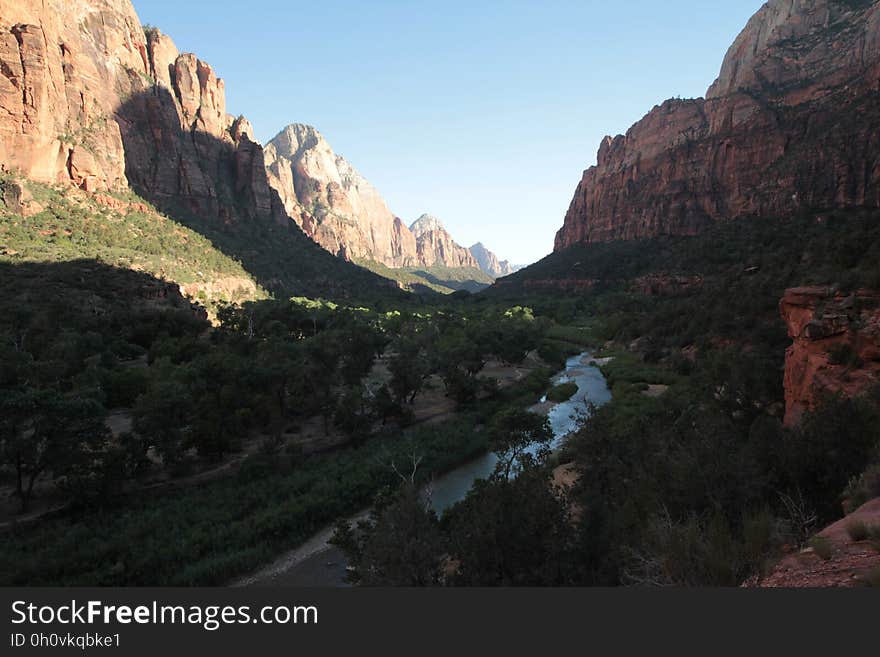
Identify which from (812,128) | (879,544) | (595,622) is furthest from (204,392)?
(812,128)

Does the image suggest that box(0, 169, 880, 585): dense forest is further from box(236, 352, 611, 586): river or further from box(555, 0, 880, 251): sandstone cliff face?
box(555, 0, 880, 251): sandstone cliff face

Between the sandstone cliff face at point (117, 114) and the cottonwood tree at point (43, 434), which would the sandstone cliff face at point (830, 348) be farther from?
the sandstone cliff face at point (117, 114)

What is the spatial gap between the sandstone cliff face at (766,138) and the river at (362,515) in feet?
158

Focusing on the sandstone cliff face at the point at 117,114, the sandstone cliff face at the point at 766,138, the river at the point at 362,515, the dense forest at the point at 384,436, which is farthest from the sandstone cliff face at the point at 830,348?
the sandstone cliff face at the point at 117,114

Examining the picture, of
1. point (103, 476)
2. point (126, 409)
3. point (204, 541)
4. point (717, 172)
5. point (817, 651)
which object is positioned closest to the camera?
point (817, 651)

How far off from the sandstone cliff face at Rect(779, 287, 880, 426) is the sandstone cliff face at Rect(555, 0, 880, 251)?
163 ft

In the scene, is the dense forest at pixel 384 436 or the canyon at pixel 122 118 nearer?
the dense forest at pixel 384 436

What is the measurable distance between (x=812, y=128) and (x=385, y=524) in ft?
304

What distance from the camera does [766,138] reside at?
81.4 metres

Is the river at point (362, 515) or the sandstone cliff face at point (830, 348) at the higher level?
the sandstone cliff face at point (830, 348)

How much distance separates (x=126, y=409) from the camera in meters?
28.3

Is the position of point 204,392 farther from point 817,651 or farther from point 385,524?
point 817,651

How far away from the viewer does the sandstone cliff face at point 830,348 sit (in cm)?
1427

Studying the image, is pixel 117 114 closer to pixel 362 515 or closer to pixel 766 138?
pixel 362 515
